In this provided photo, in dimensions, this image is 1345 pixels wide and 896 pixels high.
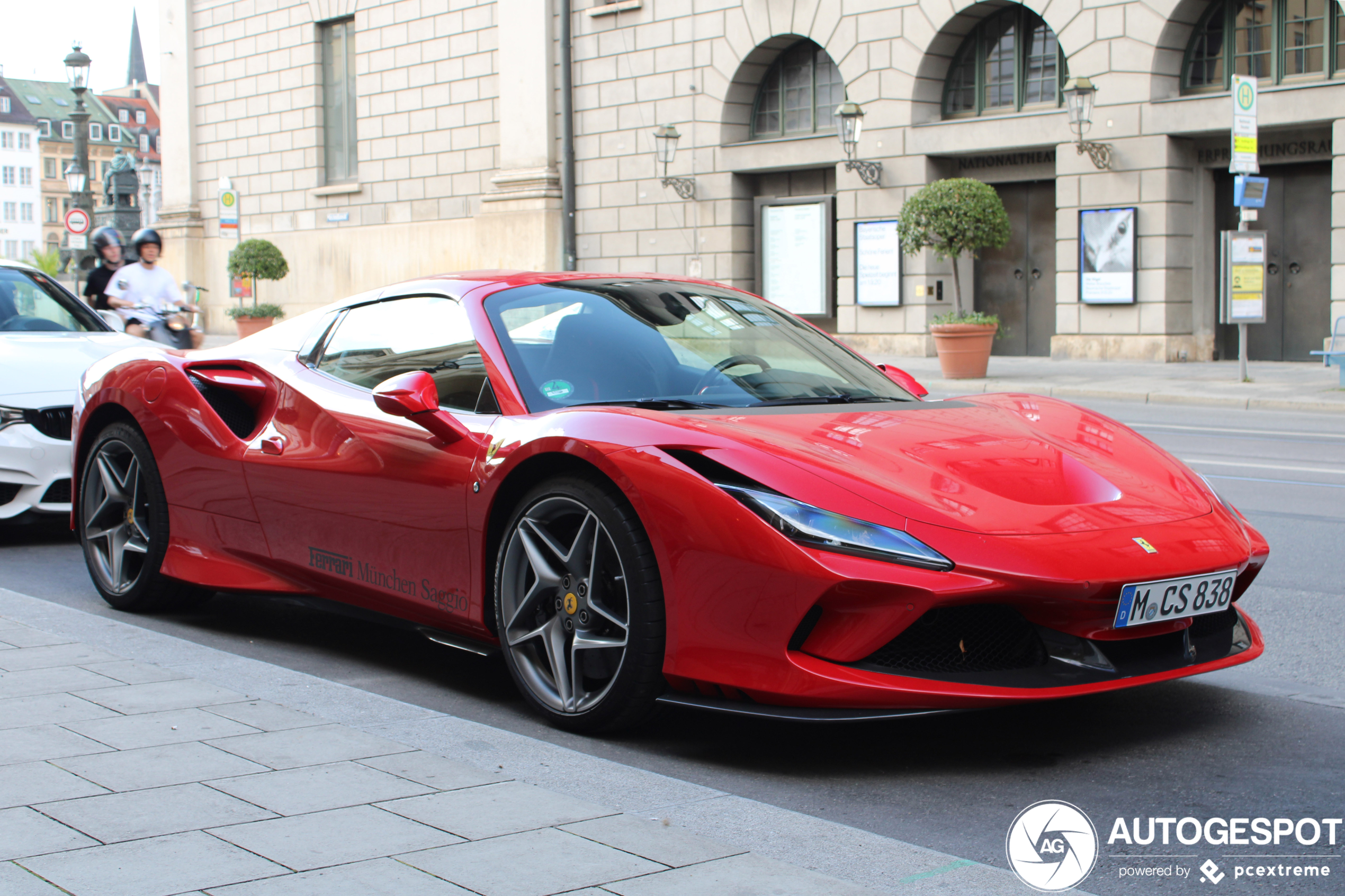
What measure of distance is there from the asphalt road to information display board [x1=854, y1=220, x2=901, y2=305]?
64.1 feet

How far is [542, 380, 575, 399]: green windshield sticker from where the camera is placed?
429 centimetres

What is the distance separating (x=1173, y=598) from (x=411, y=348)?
8.24ft

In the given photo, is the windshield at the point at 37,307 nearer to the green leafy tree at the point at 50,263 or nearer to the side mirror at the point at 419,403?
the side mirror at the point at 419,403

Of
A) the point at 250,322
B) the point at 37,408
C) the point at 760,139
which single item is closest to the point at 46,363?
the point at 37,408

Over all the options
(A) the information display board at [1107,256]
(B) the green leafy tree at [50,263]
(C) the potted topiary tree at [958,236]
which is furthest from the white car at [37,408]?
(B) the green leafy tree at [50,263]

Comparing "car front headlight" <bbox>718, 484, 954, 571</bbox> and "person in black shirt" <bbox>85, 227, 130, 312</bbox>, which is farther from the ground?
"person in black shirt" <bbox>85, 227, 130, 312</bbox>

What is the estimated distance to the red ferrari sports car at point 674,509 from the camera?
11.3 feet

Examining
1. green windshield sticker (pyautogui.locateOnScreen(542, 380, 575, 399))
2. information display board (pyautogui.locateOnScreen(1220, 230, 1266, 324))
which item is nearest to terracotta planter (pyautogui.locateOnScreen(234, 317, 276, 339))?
information display board (pyautogui.locateOnScreen(1220, 230, 1266, 324))

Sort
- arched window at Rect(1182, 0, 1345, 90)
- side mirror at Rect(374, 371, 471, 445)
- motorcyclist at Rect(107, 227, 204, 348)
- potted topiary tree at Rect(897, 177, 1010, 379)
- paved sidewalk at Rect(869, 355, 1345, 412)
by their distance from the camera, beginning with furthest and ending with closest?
arched window at Rect(1182, 0, 1345, 90) → potted topiary tree at Rect(897, 177, 1010, 379) → paved sidewalk at Rect(869, 355, 1345, 412) → motorcyclist at Rect(107, 227, 204, 348) → side mirror at Rect(374, 371, 471, 445)

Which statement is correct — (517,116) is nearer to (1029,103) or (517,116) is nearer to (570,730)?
(1029,103)

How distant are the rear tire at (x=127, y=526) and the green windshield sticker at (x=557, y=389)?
78.4 inches

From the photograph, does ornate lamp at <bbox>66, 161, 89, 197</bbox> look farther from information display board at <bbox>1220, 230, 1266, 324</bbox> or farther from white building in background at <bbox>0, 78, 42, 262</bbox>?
white building in background at <bbox>0, 78, 42, 262</bbox>

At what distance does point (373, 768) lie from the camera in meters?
3.37

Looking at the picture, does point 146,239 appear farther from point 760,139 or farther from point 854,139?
point 760,139
